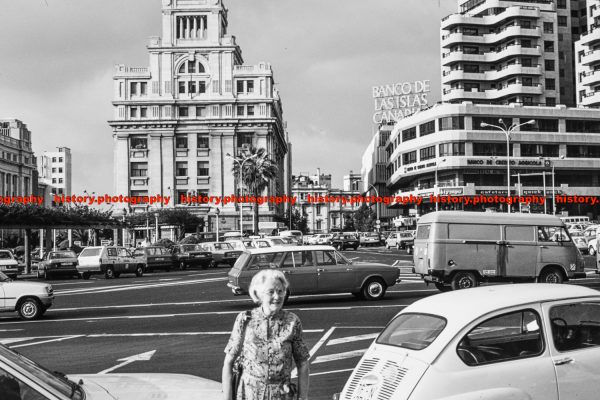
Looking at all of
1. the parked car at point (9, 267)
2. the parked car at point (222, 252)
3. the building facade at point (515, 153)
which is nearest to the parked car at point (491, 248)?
the parked car at point (222, 252)

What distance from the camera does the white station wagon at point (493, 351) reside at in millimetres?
5305

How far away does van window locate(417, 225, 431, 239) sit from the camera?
64.6 feet

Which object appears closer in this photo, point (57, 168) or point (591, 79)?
point (591, 79)

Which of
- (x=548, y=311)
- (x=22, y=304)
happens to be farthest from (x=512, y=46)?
(x=548, y=311)

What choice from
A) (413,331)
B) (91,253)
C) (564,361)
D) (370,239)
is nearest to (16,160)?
(370,239)

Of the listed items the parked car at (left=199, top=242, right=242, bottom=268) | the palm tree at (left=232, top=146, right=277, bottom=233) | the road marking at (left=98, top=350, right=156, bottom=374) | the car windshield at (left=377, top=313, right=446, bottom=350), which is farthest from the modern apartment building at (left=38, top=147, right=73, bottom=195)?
the car windshield at (left=377, top=313, right=446, bottom=350)

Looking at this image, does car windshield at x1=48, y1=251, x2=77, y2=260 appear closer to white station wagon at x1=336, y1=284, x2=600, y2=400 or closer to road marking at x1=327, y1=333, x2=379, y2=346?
road marking at x1=327, y1=333, x2=379, y2=346

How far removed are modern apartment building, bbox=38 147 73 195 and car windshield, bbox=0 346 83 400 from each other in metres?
183

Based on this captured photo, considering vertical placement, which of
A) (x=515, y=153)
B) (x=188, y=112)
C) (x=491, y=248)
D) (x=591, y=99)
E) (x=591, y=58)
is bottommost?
(x=491, y=248)

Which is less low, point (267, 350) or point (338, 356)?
point (267, 350)

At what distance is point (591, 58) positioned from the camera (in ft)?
268

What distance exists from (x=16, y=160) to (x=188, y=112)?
1894 inches

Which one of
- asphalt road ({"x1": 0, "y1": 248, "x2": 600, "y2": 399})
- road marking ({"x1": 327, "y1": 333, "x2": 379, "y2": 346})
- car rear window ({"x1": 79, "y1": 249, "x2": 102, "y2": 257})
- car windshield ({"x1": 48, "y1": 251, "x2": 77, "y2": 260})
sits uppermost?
car rear window ({"x1": 79, "y1": 249, "x2": 102, "y2": 257})

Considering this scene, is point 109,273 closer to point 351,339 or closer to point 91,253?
point 91,253
